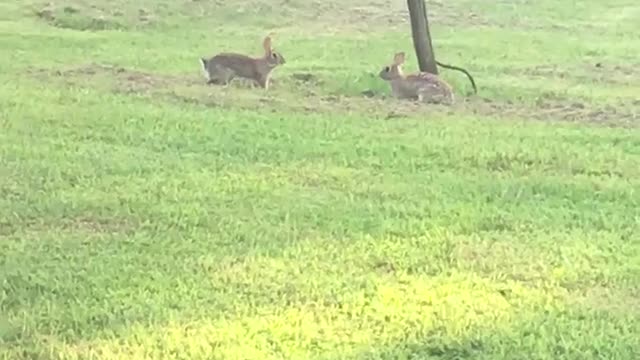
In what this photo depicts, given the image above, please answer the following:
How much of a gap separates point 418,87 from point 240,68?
1730mm

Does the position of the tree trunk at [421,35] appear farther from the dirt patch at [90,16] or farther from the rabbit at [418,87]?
the dirt patch at [90,16]

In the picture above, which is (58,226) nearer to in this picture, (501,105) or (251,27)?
(501,105)

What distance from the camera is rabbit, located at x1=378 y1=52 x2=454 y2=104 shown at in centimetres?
1291

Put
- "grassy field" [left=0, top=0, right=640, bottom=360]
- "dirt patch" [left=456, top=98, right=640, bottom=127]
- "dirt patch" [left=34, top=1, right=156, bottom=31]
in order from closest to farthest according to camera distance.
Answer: "grassy field" [left=0, top=0, right=640, bottom=360] < "dirt patch" [left=456, top=98, right=640, bottom=127] < "dirt patch" [left=34, top=1, right=156, bottom=31]

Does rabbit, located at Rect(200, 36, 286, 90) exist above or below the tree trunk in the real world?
above

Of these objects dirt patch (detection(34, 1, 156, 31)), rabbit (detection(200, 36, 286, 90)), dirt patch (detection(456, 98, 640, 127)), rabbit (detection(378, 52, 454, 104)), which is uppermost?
rabbit (detection(200, 36, 286, 90))

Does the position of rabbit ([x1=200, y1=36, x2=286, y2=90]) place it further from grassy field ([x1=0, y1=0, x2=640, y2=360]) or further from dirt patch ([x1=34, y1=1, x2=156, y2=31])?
dirt patch ([x1=34, y1=1, x2=156, y2=31])

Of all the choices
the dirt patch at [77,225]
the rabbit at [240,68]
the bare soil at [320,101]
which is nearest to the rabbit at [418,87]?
the bare soil at [320,101]

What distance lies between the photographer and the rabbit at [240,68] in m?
13.4

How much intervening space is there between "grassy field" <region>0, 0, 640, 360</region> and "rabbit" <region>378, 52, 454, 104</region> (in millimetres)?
216

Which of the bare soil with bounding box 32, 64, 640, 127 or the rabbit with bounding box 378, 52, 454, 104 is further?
the rabbit with bounding box 378, 52, 454, 104

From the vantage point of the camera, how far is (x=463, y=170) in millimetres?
9148

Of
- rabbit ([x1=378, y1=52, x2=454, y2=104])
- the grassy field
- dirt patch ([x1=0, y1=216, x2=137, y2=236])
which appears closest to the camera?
the grassy field

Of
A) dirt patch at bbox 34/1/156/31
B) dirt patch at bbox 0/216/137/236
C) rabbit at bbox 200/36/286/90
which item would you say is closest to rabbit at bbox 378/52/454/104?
rabbit at bbox 200/36/286/90
